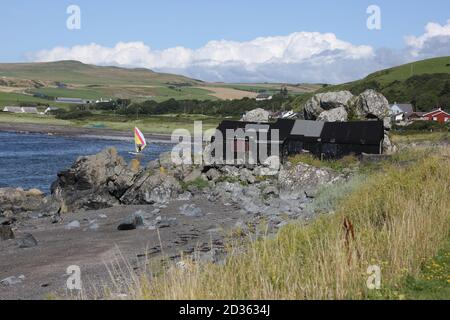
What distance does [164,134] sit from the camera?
11381 centimetres

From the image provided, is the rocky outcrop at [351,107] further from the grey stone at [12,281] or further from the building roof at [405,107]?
the building roof at [405,107]

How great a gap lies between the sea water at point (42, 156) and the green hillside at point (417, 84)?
196 feet

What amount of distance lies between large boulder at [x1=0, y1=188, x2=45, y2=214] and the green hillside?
101m

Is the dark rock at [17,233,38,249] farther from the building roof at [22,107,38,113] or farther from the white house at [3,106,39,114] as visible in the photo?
the building roof at [22,107,38,113]

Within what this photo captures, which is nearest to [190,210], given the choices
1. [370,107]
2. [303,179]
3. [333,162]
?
[303,179]

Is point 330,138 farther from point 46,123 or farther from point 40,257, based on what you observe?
point 46,123

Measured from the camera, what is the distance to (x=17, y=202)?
113 ft

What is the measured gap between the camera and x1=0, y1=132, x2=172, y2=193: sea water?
161 ft

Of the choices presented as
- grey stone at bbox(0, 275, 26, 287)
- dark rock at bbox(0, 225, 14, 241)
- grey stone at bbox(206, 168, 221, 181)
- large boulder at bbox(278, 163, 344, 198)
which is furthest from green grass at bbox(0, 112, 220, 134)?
grey stone at bbox(0, 275, 26, 287)

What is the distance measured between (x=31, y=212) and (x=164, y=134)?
271ft

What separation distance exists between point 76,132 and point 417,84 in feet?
253

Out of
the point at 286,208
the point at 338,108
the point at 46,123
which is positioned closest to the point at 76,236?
the point at 286,208

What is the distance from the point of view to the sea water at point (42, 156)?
49197 mm

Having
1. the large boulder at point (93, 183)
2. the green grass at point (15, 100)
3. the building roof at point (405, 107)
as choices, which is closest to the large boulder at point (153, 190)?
the large boulder at point (93, 183)
